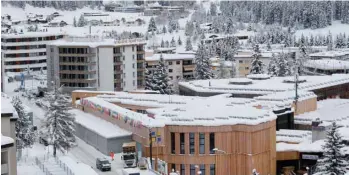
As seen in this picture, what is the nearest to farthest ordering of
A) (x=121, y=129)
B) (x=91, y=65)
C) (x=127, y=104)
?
(x=121, y=129) → (x=127, y=104) → (x=91, y=65)

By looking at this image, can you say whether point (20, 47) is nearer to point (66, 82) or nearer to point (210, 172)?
point (66, 82)

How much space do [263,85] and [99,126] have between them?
24.3m

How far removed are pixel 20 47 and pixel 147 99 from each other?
191ft

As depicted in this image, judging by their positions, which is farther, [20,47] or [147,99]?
[20,47]

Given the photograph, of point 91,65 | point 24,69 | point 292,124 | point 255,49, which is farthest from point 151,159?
point 24,69

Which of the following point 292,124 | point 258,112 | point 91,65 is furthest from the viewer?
point 91,65

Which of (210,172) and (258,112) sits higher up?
(258,112)

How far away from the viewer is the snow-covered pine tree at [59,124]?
49.5 m

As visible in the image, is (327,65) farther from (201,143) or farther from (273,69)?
(201,143)

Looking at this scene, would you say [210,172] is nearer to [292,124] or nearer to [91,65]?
[292,124]

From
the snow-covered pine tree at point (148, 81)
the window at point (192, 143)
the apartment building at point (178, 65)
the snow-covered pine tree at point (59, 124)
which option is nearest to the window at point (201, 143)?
the window at point (192, 143)

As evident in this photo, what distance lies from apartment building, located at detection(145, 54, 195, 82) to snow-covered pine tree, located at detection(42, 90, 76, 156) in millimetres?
60440

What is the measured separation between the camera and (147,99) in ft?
211

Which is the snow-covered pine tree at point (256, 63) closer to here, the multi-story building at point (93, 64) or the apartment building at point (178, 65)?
the apartment building at point (178, 65)
